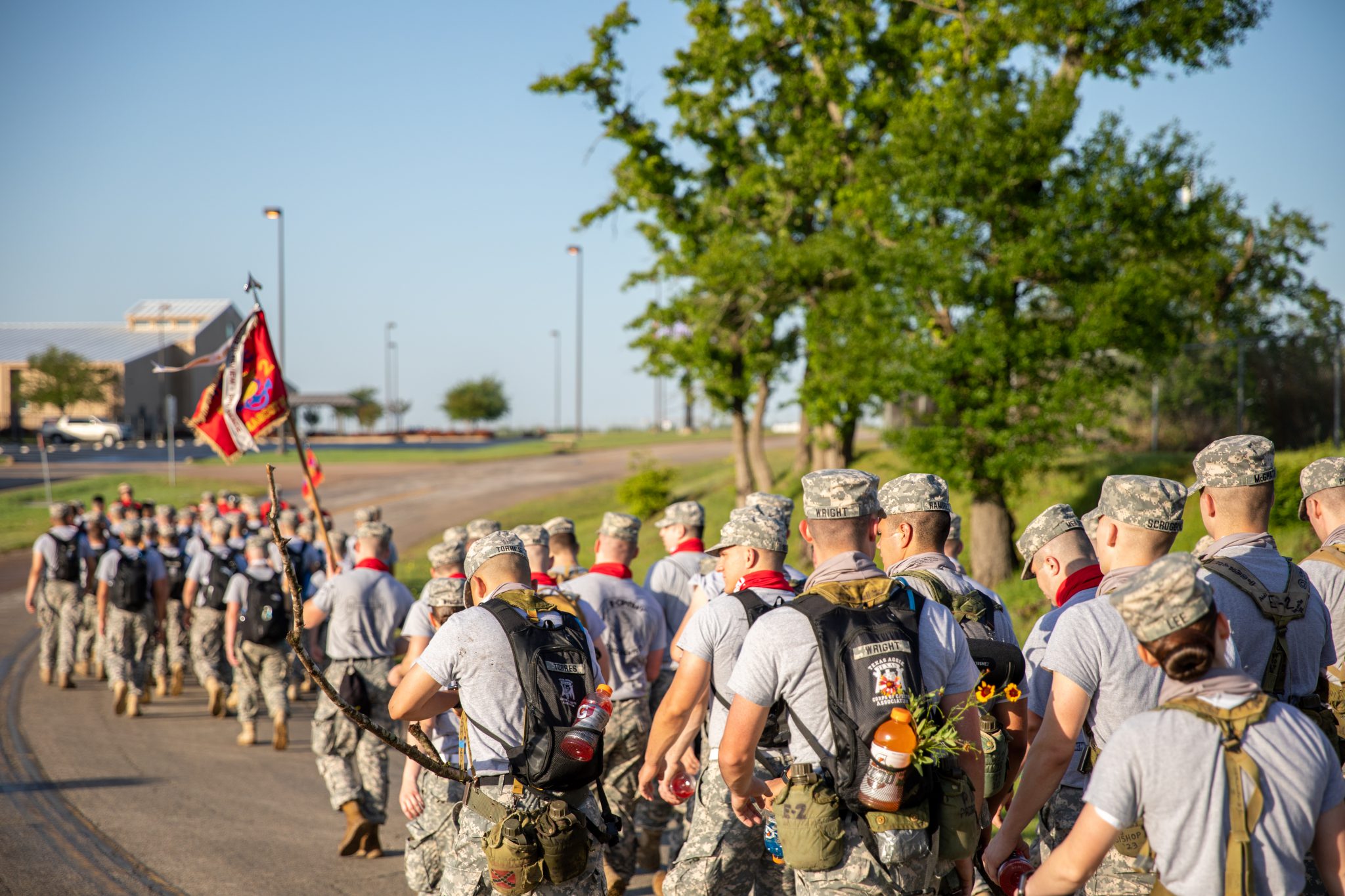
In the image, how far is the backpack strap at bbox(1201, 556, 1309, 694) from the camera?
3.75 metres

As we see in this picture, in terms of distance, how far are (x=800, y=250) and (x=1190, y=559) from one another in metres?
17.8

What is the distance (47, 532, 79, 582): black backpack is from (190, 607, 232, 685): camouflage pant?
7.08 feet

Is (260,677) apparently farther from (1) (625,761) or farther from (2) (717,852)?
(2) (717,852)

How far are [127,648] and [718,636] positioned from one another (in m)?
9.71

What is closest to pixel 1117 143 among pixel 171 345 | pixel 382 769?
pixel 382 769

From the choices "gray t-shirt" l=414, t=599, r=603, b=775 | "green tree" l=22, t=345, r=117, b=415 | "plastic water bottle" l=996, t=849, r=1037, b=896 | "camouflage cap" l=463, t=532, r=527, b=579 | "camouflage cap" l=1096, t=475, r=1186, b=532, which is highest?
"green tree" l=22, t=345, r=117, b=415

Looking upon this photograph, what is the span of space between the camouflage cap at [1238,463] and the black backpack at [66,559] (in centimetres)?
1301

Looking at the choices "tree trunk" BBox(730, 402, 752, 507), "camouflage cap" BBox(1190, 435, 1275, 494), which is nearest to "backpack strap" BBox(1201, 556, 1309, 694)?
"camouflage cap" BBox(1190, 435, 1275, 494)

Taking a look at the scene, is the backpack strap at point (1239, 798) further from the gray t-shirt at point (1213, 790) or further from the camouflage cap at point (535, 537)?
the camouflage cap at point (535, 537)

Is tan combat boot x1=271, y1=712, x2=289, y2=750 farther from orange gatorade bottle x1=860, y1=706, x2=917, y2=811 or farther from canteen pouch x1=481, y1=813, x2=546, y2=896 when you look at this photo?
orange gatorade bottle x1=860, y1=706, x2=917, y2=811

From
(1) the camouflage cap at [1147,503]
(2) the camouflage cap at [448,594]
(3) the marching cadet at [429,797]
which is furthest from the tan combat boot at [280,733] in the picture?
(1) the camouflage cap at [1147,503]

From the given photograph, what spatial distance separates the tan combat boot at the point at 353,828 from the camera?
7.43 m

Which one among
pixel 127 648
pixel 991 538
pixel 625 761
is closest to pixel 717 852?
pixel 625 761

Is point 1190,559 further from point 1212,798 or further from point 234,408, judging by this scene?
point 234,408
